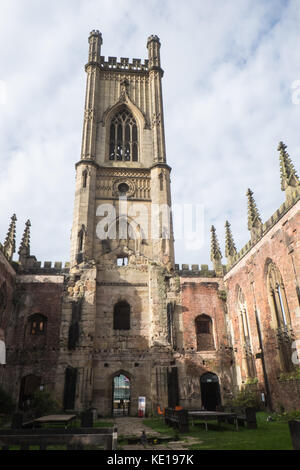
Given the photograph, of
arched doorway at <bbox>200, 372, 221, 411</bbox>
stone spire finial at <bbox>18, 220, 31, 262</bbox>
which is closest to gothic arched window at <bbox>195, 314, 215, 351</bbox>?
arched doorway at <bbox>200, 372, 221, 411</bbox>

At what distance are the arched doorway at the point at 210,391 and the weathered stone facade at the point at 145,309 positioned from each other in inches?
2.7

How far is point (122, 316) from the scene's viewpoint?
26.0 m

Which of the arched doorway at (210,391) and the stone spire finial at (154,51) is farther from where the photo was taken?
the stone spire finial at (154,51)

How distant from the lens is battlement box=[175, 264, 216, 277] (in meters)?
28.1

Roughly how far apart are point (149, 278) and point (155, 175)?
1006cm

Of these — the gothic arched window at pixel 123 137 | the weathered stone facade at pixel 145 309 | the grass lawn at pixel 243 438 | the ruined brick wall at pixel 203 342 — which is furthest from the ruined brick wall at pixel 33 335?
the gothic arched window at pixel 123 137

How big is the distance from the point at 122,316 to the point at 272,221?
12730mm

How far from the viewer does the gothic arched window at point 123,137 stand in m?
34.2

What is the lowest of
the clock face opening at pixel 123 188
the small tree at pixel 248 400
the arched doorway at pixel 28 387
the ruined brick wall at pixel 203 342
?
the small tree at pixel 248 400

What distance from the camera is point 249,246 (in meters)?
23.2

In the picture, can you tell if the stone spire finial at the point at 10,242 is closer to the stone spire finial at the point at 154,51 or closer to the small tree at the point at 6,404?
the small tree at the point at 6,404

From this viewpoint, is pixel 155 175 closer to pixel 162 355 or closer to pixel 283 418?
pixel 162 355

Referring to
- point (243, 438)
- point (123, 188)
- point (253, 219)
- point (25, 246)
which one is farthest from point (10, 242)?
point (243, 438)
